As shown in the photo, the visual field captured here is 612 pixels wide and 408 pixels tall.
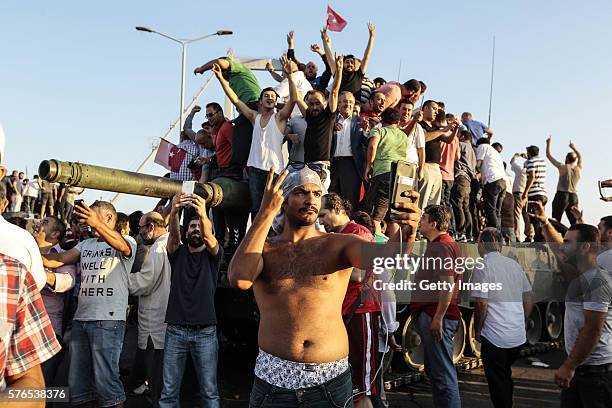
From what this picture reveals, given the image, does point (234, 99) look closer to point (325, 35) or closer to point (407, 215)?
point (325, 35)

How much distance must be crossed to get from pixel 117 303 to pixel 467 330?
5.91 metres

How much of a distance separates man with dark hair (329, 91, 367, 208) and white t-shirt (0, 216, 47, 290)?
503cm

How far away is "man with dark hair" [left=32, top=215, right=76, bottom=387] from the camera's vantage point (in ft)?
18.4

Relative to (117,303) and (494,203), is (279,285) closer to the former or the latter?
(117,303)

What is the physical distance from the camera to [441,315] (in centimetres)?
559

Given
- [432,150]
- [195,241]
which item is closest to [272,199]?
[195,241]

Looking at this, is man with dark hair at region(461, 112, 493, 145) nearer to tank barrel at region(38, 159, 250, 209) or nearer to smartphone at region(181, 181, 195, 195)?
tank barrel at region(38, 159, 250, 209)

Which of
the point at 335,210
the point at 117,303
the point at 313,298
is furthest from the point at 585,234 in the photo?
the point at 117,303

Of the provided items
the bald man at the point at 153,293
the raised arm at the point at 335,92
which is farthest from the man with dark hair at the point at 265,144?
the bald man at the point at 153,293

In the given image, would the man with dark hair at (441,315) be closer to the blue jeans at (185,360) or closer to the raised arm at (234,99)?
the blue jeans at (185,360)

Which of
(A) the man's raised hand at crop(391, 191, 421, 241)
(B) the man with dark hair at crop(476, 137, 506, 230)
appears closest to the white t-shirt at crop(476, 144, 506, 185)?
(B) the man with dark hair at crop(476, 137, 506, 230)

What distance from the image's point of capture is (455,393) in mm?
5555

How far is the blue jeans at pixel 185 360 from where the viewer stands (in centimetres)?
538

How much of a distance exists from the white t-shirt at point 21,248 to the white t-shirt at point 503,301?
399cm
